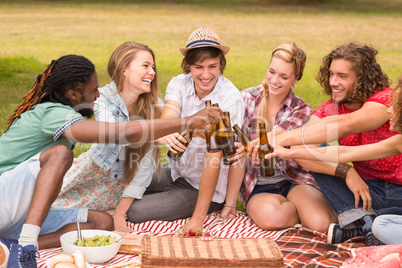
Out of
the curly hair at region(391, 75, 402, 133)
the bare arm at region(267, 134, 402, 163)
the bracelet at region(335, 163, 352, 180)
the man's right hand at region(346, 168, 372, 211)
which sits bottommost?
the man's right hand at region(346, 168, 372, 211)

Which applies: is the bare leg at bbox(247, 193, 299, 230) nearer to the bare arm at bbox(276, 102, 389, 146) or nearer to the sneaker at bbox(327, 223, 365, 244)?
the sneaker at bbox(327, 223, 365, 244)

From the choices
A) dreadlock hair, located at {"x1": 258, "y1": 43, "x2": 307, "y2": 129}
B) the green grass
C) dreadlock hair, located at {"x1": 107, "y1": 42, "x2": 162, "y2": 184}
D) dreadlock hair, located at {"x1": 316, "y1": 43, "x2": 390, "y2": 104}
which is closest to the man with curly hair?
dreadlock hair, located at {"x1": 316, "y1": 43, "x2": 390, "y2": 104}

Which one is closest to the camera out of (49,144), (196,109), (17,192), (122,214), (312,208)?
(17,192)

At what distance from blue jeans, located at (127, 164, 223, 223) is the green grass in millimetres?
4169

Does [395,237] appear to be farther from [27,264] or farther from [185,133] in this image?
[27,264]

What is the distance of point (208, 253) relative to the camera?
13.4 ft

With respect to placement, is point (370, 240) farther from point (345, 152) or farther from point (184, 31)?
point (184, 31)

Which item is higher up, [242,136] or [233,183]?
[242,136]

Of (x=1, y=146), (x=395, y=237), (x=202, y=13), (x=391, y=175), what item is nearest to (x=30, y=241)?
(x=1, y=146)

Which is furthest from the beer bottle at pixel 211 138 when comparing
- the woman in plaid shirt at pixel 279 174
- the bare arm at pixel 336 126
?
the bare arm at pixel 336 126

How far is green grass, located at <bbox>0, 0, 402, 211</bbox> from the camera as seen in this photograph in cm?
1433

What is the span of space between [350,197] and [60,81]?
267 centimetres

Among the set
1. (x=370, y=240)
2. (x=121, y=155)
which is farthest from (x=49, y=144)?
(x=370, y=240)

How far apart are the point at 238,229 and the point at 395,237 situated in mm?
1512
